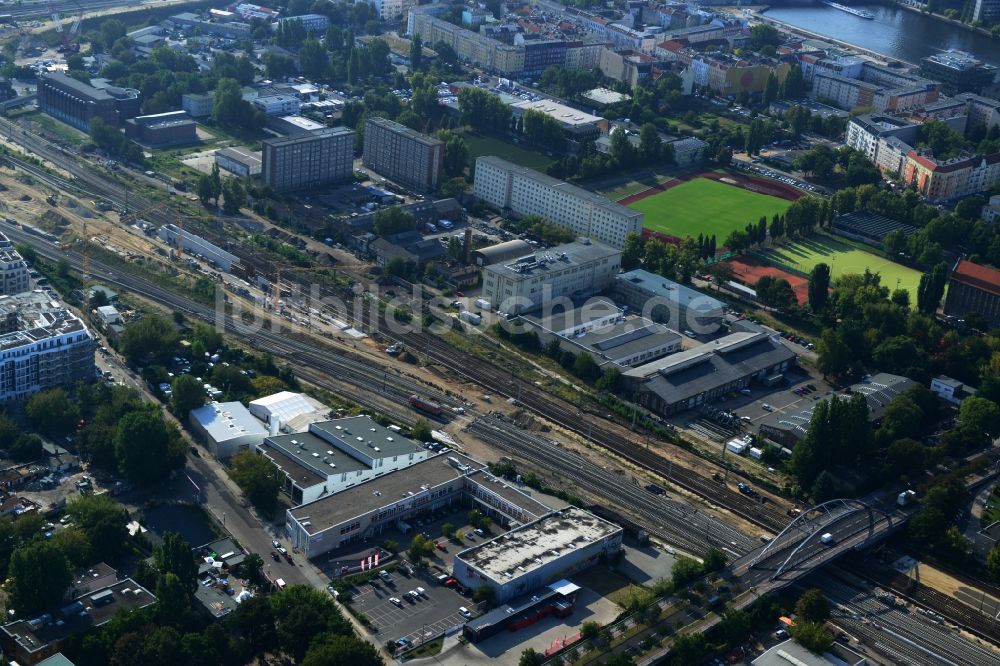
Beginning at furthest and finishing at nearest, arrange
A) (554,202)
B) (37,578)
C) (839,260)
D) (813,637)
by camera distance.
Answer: (554,202) → (839,260) → (813,637) → (37,578)

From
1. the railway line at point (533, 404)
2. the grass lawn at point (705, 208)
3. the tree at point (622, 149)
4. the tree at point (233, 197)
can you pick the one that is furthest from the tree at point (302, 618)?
the tree at point (622, 149)

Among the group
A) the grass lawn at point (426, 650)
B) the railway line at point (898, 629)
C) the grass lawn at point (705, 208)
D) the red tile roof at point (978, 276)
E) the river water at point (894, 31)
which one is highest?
the river water at point (894, 31)

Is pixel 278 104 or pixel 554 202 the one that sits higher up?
pixel 554 202

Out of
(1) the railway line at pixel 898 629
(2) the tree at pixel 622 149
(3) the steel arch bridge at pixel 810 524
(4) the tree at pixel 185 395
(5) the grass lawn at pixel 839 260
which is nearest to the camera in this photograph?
(1) the railway line at pixel 898 629

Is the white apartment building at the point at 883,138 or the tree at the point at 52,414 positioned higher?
the white apartment building at the point at 883,138

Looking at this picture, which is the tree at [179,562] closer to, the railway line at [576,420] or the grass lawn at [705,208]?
the railway line at [576,420]

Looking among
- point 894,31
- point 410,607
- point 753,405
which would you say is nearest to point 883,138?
point 753,405

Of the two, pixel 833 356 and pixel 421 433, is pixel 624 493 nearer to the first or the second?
pixel 421 433

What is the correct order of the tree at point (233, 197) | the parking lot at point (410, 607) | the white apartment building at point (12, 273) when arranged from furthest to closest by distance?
the tree at point (233, 197)
the white apartment building at point (12, 273)
the parking lot at point (410, 607)
